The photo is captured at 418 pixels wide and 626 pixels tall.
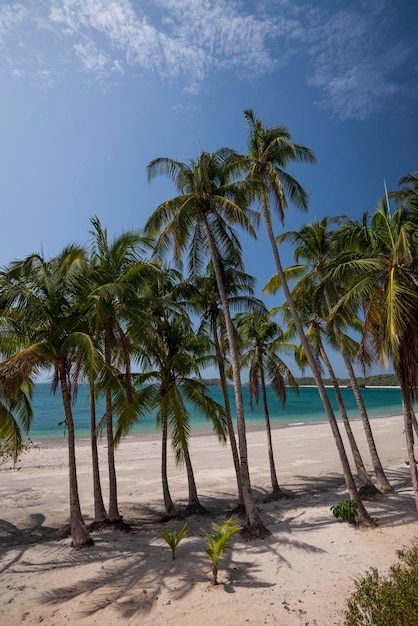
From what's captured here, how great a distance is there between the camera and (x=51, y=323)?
394 inches

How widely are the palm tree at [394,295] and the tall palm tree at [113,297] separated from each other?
6.53 m

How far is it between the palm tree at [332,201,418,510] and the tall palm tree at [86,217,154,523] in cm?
653

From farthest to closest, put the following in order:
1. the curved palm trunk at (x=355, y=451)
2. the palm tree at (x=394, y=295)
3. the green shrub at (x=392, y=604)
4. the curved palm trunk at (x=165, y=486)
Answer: the curved palm trunk at (x=355, y=451), the curved palm trunk at (x=165, y=486), the palm tree at (x=394, y=295), the green shrub at (x=392, y=604)

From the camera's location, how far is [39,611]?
675 centimetres

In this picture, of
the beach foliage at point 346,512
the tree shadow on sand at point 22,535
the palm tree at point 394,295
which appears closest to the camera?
the palm tree at point 394,295

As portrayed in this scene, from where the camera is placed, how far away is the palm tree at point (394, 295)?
856cm

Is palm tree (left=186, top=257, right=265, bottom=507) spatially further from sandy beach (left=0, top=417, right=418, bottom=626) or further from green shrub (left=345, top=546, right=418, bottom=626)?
green shrub (left=345, top=546, right=418, bottom=626)

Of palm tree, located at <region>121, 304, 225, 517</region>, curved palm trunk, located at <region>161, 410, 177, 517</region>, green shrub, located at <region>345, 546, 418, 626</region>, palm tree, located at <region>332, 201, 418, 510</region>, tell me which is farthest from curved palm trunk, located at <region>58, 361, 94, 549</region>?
palm tree, located at <region>332, 201, 418, 510</region>

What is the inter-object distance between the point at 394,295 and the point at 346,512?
6.84 metres

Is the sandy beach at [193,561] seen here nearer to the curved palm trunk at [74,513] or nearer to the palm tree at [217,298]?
the curved palm trunk at [74,513]

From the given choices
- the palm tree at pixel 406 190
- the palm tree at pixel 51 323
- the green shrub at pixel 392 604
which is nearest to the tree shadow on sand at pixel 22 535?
the palm tree at pixel 51 323

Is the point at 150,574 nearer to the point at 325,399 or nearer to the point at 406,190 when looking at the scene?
the point at 325,399

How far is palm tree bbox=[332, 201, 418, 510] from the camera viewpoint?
28.1 ft

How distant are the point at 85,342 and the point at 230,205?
249 inches
